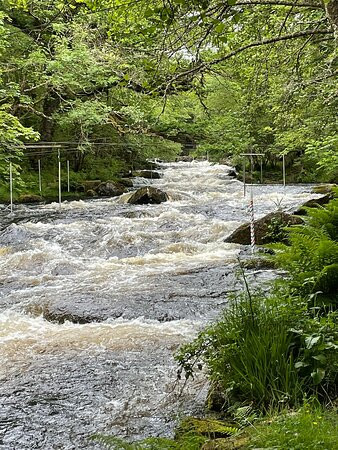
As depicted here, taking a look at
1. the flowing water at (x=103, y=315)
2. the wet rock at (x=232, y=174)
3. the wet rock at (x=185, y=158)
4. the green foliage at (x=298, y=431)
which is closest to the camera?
the green foliage at (x=298, y=431)

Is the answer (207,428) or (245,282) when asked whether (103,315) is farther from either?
(207,428)

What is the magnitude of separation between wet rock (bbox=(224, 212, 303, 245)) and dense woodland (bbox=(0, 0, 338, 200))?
2224 mm

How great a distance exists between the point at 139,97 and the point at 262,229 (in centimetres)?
475

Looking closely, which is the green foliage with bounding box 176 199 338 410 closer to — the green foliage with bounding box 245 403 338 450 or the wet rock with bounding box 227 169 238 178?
the green foliage with bounding box 245 403 338 450

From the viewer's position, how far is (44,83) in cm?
1507

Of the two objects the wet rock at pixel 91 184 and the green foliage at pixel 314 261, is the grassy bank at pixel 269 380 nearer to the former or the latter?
the green foliage at pixel 314 261

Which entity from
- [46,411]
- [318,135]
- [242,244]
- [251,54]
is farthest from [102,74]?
[46,411]

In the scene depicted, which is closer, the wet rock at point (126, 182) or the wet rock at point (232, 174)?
the wet rock at point (126, 182)

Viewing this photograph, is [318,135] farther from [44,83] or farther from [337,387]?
[337,387]

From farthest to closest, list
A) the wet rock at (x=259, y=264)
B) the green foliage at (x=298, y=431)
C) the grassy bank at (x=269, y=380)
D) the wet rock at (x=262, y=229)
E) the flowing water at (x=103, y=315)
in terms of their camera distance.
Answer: the wet rock at (x=262, y=229), the wet rock at (x=259, y=264), the flowing water at (x=103, y=315), the grassy bank at (x=269, y=380), the green foliage at (x=298, y=431)

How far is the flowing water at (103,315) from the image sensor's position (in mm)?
3521

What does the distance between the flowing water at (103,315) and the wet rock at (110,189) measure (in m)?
5.64

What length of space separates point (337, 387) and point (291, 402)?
324 mm

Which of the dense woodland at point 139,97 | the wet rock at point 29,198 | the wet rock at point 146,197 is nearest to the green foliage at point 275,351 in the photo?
the dense woodland at point 139,97
